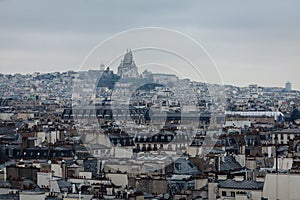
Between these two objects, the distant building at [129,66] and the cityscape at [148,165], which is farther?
the distant building at [129,66]

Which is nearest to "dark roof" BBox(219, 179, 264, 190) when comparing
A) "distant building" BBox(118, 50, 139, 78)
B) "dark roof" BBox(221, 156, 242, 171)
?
"dark roof" BBox(221, 156, 242, 171)

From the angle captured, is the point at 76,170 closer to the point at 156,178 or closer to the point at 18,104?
the point at 156,178

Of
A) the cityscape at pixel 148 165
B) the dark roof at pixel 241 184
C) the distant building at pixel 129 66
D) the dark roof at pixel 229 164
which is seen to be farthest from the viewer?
the distant building at pixel 129 66

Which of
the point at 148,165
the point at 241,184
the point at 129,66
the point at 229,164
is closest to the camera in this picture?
the point at 241,184

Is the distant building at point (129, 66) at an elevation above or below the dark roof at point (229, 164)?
above

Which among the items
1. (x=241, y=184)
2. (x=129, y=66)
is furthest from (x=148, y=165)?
(x=129, y=66)

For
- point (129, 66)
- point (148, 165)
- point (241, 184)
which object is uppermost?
point (129, 66)

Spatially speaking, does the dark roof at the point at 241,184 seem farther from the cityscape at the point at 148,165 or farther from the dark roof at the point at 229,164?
the dark roof at the point at 229,164

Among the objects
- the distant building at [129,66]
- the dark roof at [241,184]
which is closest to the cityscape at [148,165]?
the dark roof at [241,184]

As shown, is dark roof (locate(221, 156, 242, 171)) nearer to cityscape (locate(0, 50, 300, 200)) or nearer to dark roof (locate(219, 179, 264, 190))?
cityscape (locate(0, 50, 300, 200))

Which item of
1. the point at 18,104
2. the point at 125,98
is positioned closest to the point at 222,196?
the point at 125,98

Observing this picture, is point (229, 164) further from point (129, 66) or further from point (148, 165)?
point (129, 66)
